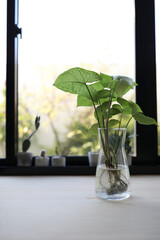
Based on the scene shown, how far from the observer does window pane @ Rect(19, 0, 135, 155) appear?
1438mm

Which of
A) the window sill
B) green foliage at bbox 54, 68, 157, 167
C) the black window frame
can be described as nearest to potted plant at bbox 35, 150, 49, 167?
the window sill

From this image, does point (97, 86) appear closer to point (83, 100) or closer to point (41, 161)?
point (83, 100)

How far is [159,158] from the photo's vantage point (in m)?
1.42

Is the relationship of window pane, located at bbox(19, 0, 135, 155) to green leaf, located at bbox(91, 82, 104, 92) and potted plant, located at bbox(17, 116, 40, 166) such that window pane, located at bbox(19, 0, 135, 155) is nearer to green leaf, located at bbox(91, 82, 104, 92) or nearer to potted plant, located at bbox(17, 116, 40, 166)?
potted plant, located at bbox(17, 116, 40, 166)

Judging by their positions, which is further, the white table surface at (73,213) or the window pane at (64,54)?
the window pane at (64,54)

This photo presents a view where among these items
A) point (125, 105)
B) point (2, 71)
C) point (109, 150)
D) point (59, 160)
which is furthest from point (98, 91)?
point (2, 71)

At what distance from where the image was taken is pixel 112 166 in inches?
35.4

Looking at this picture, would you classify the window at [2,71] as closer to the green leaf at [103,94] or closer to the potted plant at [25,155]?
the potted plant at [25,155]

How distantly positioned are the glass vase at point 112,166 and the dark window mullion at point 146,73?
53 centimetres

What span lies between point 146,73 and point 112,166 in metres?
0.70

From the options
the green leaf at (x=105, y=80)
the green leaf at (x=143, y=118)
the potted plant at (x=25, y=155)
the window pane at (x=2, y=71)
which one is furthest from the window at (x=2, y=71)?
the green leaf at (x=143, y=118)

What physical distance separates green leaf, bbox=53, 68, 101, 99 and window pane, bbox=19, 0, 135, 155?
51cm

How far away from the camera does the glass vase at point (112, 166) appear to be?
35.2 inches

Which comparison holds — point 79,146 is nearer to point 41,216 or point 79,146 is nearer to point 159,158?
point 159,158
